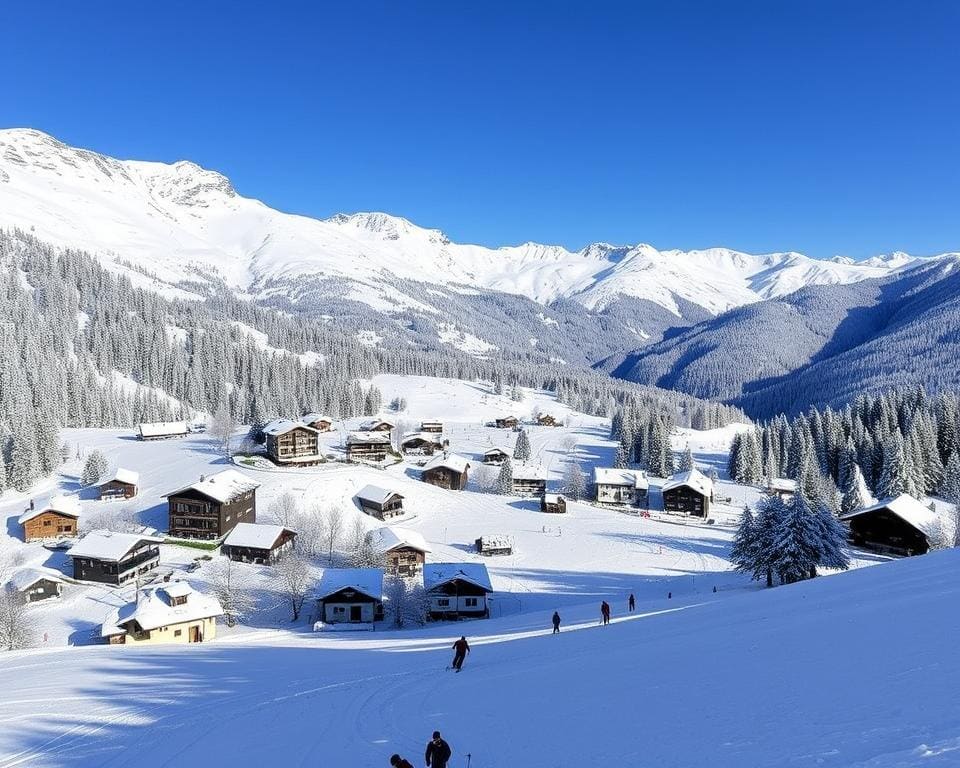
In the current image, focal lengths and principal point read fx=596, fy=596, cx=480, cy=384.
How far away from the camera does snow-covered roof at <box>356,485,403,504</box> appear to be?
8062cm

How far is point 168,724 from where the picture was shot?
19.8 m

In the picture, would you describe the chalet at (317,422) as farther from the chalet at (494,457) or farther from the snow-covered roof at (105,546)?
the snow-covered roof at (105,546)

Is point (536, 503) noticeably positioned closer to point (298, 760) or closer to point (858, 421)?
point (858, 421)

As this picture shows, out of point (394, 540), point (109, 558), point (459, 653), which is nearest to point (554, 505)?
point (394, 540)

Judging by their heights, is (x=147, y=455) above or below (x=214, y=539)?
above

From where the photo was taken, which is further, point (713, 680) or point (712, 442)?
point (712, 442)

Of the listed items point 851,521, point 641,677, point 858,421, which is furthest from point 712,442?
point 641,677

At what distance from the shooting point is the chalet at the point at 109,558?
5912 centimetres

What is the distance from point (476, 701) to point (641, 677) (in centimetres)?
518

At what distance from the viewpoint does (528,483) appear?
326 ft

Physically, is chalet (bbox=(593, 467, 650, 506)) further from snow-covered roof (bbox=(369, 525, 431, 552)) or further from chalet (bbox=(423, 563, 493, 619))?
chalet (bbox=(423, 563, 493, 619))

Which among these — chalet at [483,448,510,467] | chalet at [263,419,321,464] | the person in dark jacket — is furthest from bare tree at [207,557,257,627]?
chalet at [483,448,510,467]

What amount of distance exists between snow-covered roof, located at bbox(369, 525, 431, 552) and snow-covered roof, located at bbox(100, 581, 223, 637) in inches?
724

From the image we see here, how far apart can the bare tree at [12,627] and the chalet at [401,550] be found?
30.3m
